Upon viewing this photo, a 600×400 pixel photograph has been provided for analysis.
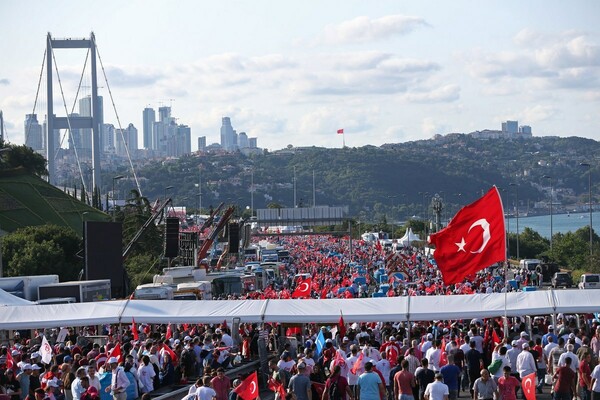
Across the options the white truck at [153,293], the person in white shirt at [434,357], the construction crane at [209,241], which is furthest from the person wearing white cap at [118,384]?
the construction crane at [209,241]

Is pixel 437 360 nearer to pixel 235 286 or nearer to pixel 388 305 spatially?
pixel 388 305

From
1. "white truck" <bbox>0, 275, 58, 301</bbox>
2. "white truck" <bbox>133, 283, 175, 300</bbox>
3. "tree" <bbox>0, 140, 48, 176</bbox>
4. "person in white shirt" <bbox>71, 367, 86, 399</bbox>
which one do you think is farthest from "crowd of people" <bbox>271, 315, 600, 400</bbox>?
"tree" <bbox>0, 140, 48, 176</bbox>

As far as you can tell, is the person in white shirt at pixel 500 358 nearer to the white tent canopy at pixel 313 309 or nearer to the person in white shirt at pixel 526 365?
the person in white shirt at pixel 526 365

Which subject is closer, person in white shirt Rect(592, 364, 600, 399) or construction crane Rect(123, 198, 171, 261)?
person in white shirt Rect(592, 364, 600, 399)

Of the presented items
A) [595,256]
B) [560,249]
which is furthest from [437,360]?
[560,249]

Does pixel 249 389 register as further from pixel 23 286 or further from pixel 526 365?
pixel 23 286

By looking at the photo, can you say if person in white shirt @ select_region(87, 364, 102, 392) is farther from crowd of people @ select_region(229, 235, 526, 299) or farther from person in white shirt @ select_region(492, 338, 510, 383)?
crowd of people @ select_region(229, 235, 526, 299)
